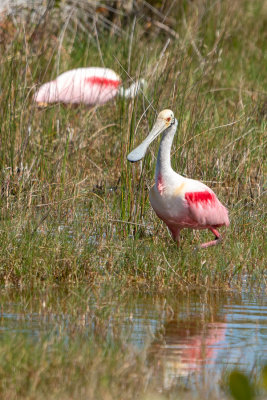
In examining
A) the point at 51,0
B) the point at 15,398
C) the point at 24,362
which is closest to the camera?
the point at 15,398

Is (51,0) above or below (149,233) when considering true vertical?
above

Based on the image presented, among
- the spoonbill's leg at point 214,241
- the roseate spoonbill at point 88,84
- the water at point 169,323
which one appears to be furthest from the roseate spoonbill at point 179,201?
the roseate spoonbill at point 88,84

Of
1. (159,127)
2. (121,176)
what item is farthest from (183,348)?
(121,176)

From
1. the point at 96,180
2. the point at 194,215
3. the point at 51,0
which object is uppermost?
the point at 51,0

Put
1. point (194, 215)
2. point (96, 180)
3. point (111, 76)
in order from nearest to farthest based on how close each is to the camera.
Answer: point (194, 215) < point (96, 180) < point (111, 76)

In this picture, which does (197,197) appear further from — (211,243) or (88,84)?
(88,84)

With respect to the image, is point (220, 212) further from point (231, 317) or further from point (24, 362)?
point (24, 362)

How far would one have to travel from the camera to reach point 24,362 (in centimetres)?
336

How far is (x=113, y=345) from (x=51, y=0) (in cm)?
382

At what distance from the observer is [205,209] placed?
18.6 feet

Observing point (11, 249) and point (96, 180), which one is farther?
point (96, 180)

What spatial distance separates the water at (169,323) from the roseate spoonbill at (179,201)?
76 cm

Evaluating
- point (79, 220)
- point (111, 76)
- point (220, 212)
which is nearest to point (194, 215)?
point (220, 212)

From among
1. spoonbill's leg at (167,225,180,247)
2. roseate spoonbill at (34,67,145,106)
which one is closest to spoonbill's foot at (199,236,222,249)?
spoonbill's leg at (167,225,180,247)
